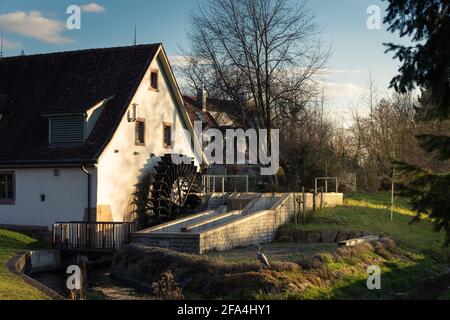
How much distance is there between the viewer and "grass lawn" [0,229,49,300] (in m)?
12.2

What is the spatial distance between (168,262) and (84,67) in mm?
13909

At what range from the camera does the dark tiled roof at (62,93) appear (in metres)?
24.9

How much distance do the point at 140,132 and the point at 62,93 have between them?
3705mm

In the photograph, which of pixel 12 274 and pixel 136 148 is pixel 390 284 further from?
pixel 136 148

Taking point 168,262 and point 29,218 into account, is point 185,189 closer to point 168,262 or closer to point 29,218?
point 29,218

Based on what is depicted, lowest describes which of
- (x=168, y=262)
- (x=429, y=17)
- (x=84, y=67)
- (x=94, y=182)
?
(x=168, y=262)

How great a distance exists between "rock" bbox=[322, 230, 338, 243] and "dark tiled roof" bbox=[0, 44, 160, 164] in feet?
29.7

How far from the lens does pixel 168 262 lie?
1727 centimetres

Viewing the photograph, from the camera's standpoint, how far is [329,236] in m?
24.0

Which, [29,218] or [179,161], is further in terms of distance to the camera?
[179,161]

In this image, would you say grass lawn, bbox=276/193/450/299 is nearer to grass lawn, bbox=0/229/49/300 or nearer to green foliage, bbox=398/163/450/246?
green foliage, bbox=398/163/450/246
